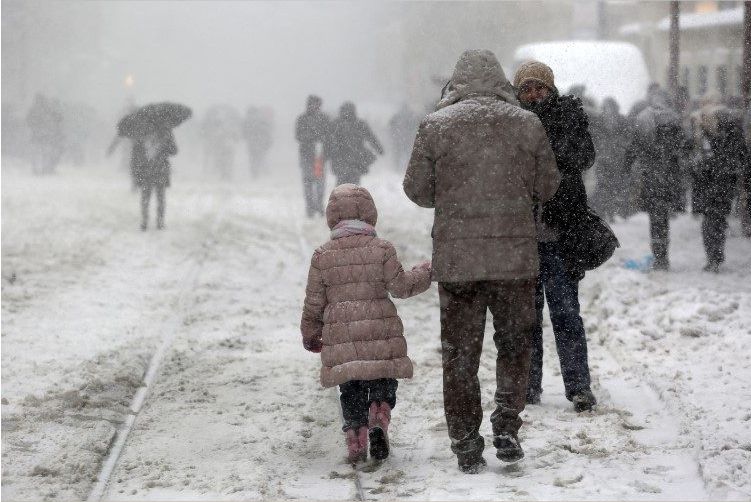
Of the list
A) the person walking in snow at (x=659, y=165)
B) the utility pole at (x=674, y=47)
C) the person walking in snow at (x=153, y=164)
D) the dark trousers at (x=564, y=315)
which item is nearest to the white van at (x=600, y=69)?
the utility pole at (x=674, y=47)

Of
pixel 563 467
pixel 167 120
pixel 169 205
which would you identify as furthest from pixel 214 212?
pixel 563 467

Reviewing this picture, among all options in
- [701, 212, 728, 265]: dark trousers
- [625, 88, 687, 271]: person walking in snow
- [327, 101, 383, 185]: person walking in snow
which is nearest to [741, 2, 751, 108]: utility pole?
[625, 88, 687, 271]: person walking in snow

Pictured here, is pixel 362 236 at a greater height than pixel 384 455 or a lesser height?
greater

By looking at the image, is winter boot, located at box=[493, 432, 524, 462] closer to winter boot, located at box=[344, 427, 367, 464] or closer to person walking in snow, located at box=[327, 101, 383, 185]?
winter boot, located at box=[344, 427, 367, 464]

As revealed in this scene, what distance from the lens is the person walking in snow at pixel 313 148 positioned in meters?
17.3

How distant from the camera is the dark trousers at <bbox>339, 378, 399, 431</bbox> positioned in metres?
5.17

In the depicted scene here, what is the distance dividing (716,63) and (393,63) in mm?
23318

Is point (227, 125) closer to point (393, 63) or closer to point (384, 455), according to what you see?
point (384, 455)

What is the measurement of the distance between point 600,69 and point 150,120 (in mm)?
7857

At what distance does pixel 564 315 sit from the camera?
579 centimetres

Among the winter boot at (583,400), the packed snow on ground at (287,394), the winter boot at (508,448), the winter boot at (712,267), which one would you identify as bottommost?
the winter boot at (712,267)

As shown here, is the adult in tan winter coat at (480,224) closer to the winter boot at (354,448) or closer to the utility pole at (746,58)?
the winter boot at (354,448)

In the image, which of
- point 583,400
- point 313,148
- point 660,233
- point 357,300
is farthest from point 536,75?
point 313,148

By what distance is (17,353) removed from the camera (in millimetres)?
7840
